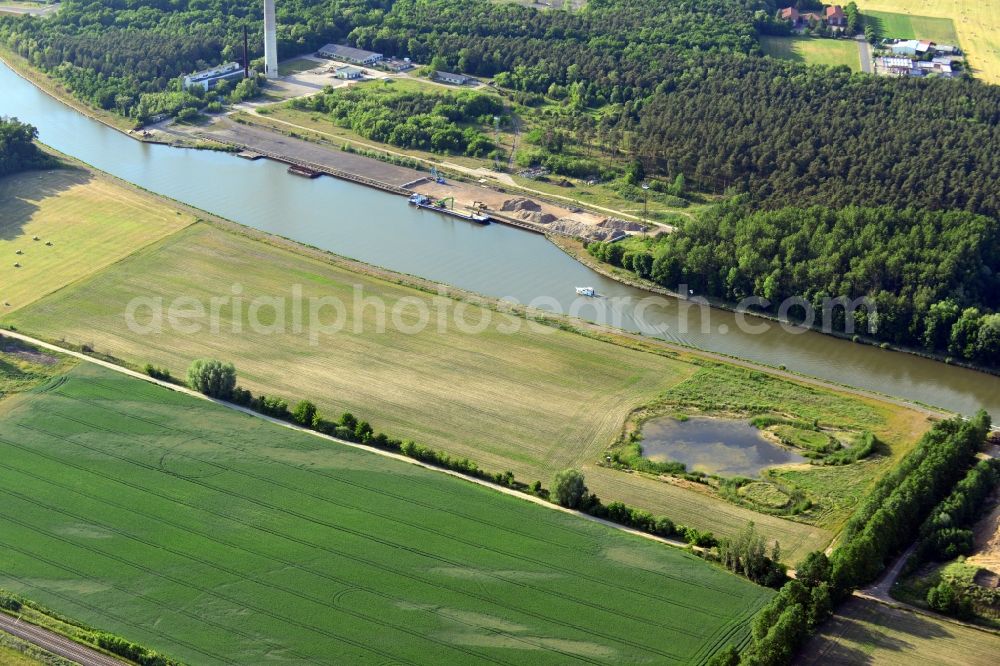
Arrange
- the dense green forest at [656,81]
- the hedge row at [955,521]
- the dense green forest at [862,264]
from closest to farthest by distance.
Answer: the hedge row at [955,521] < the dense green forest at [862,264] < the dense green forest at [656,81]

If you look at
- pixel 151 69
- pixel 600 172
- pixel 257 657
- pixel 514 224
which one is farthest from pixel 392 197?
pixel 257 657

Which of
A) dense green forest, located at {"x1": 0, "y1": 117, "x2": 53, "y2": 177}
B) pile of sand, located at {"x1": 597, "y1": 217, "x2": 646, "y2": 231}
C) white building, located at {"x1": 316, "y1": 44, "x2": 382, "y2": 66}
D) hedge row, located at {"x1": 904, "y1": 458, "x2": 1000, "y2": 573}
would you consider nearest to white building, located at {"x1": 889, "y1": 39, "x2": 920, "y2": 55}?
pile of sand, located at {"x1": 597, "y1": 217, "x2": 646, "y2": 231}

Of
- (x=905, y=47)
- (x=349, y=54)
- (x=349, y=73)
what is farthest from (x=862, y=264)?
(x=349, y=54)

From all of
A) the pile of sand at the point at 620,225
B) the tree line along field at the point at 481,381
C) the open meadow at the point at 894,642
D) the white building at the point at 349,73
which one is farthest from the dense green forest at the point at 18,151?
the open meadow at the point at 894,642

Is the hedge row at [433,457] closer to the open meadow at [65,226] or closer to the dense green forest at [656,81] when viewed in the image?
the open meadow at [65,226]

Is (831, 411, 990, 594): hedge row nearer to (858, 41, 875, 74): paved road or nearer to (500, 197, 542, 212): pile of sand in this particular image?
(500, 197, 542, 212): pile of sand
